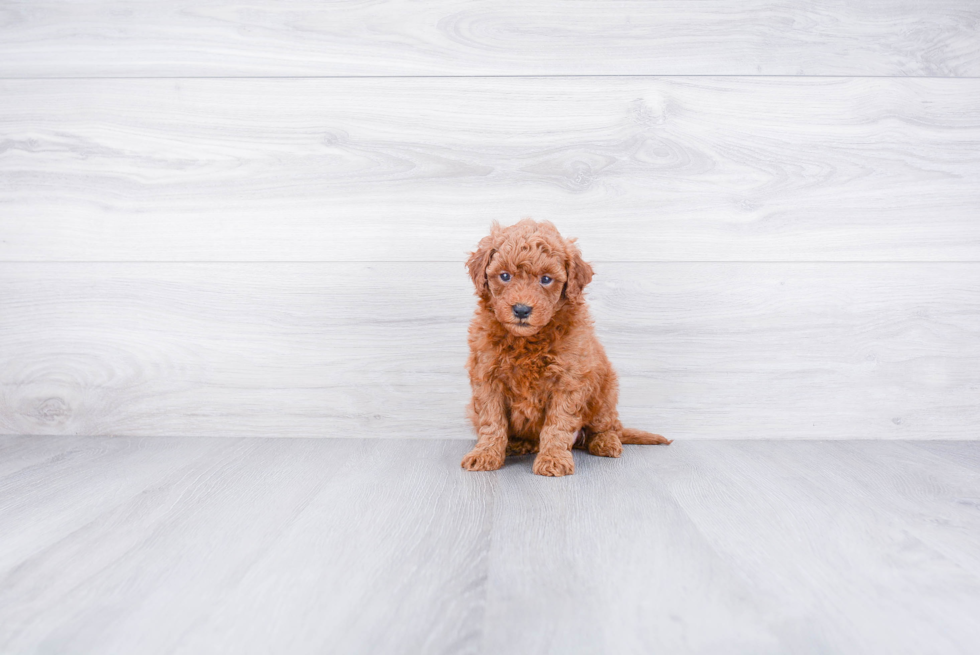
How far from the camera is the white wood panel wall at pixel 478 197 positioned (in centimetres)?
172

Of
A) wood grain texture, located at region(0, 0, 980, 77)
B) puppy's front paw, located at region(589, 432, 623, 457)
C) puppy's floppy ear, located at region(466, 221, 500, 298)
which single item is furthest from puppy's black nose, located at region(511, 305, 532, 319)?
wood grain texture, located at region(0, 0, 980, 77)

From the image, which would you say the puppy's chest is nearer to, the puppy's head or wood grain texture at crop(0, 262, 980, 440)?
the puppy's head

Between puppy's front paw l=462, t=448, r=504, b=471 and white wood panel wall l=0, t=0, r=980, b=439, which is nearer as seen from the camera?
puppy's front paw l=462, t=448, r=504, b=471

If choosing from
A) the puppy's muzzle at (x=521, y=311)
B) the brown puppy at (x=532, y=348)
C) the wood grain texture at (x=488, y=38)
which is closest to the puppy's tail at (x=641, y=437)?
the brown puppy at (x=532, y=348)

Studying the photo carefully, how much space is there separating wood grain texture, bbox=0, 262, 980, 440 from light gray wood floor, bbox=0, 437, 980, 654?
0.74 feet

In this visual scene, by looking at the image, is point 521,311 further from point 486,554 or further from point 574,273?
point 486,554

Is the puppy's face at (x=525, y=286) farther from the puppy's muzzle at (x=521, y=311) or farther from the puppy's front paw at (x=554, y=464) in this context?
the puppy's front paw at (x=554, y=464)

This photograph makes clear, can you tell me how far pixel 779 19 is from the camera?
172 centimetres

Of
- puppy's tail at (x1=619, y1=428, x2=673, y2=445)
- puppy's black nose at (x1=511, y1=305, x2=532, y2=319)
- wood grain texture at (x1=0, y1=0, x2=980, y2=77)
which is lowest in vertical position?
puppy's tail at (x1=619, y1=428, x2=673, y2=445)

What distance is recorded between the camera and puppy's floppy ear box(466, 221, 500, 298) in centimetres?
140

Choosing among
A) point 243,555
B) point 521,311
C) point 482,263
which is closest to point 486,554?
point 243,555

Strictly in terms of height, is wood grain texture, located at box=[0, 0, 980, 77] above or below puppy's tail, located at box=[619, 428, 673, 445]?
above

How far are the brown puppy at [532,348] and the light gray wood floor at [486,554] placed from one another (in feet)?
0.32

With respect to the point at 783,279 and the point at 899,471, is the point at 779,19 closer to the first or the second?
the point at 783,279
